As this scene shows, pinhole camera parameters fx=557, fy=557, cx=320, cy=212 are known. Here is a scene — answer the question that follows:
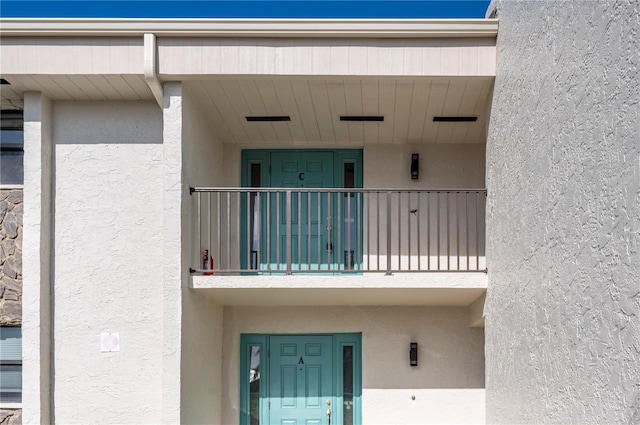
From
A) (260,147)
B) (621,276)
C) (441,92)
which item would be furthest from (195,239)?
(621,276)

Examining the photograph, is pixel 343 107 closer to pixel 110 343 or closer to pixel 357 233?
pixel 357 233

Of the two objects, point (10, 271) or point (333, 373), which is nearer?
point (10, 271)

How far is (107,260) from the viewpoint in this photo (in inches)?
221

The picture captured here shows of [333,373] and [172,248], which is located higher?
[172,248]

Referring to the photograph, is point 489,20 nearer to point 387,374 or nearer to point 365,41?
point 365,41

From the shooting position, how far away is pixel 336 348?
7.07 m

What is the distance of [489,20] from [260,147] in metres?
3.25

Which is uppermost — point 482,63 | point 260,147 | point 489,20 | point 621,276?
point 489,20

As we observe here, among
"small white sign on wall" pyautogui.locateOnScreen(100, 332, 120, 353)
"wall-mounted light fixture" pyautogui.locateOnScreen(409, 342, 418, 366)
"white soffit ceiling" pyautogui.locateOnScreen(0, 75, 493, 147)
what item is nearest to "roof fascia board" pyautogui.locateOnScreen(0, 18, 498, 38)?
"white soffit ceiling" pyautogui.locateOnScreen(0, 75, 493, 147)

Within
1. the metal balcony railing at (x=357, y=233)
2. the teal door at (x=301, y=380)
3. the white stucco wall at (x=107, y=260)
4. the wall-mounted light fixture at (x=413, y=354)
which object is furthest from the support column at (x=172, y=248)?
the wall-mounted light fixture at (x=413, y=354)

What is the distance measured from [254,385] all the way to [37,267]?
3021 millimetres

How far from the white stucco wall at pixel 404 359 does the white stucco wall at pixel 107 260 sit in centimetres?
163

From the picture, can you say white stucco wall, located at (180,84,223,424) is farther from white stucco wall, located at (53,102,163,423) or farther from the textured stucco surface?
the textured stucco surface

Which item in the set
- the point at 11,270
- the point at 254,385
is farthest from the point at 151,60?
the point at 254,385
